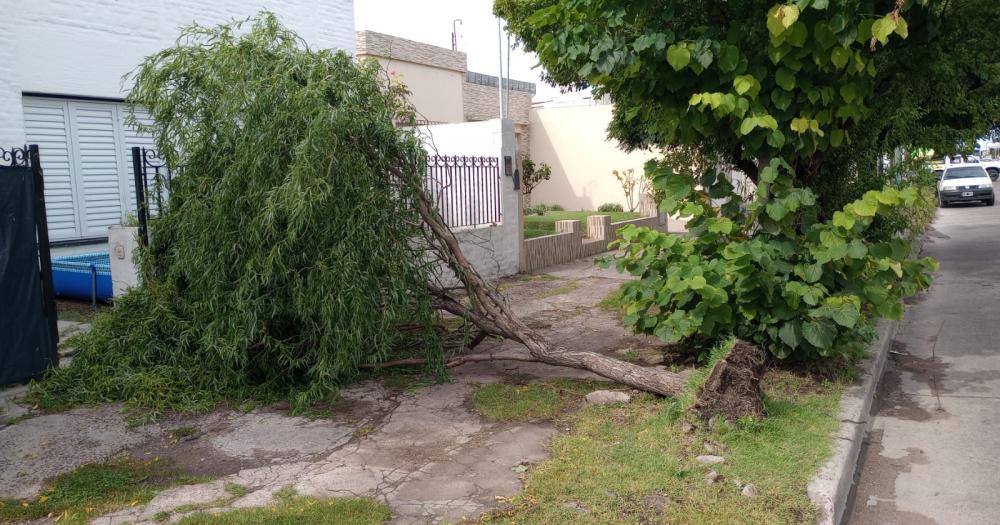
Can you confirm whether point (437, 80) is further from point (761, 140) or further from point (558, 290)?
point (761, 140)

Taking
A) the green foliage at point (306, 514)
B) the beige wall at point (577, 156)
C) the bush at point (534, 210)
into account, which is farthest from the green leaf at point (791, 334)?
the beige wall at point (577, 156)

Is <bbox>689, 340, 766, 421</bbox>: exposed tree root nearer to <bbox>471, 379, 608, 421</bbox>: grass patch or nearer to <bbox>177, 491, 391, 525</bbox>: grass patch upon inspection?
<bbox>471, 379, 608, 421</bbox>: grass patch

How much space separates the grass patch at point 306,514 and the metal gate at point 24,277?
3337 mm

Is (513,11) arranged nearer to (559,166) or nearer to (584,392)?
(584,392)

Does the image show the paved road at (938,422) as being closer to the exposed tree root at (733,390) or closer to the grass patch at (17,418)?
the exposed tree root at (733,390)

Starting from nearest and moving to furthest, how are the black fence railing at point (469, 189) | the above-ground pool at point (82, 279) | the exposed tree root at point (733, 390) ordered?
the exposed tree root at point (733, 390) < the above-ground pool at point (82, 279) < the black fence railing at point (469, 189)

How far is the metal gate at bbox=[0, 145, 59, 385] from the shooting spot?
637cm

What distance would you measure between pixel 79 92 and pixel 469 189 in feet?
18.3

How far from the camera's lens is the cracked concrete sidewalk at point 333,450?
4516 millimetres

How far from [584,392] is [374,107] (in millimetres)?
2885

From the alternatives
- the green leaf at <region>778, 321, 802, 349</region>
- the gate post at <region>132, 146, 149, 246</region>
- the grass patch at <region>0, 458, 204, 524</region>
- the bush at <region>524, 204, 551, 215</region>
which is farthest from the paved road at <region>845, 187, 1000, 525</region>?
the bush at <region>524, 204, 551, 215</region>

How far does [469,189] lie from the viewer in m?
12.1

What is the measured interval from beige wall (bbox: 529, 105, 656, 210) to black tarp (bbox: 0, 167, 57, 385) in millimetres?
22671

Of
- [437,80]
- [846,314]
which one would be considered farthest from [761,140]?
[437,80]
